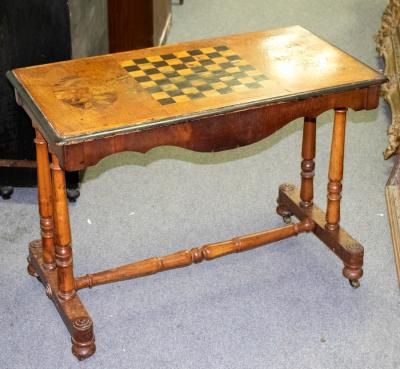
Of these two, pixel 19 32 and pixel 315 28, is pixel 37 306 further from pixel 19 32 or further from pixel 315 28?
pixel 315 28

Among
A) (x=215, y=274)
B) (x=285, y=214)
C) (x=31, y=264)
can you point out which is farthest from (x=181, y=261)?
(x=285, y=214)

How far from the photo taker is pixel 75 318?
304 cm

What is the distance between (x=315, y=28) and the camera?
20.2 feet

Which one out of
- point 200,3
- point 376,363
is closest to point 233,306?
point 376,363

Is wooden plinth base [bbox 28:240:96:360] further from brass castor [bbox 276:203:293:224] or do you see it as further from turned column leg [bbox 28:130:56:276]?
brass castor [bbox 276:203:293:224]

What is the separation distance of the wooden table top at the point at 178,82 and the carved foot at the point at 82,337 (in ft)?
2.40

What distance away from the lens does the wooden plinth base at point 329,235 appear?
11.2 ft

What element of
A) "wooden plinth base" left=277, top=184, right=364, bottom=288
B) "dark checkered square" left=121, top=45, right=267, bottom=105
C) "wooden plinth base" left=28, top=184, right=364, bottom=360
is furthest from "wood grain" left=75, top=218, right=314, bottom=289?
"dark checkered square" left=121, top=45, right=267, bottom=105

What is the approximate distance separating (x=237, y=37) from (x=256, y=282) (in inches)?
38.9

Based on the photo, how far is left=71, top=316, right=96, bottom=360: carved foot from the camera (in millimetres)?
3002

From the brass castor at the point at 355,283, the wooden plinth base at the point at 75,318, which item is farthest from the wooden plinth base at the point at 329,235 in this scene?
the wooden plinth base at the point at 75,318

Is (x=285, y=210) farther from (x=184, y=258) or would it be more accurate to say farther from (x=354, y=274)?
(x=184, y=258)

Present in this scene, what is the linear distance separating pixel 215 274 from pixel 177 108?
928 millimetres

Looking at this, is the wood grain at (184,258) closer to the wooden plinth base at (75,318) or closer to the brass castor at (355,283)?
the wooden plinth base at (75,318)
